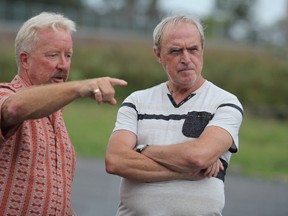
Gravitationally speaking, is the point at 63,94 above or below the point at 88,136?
below

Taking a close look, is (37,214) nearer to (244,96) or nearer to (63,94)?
(63,94)

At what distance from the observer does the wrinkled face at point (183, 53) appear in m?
4.53

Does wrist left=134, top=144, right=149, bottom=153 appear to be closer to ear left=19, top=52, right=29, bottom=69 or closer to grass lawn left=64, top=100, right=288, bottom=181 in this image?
ear left=19, top=52, right=29, bottom=69

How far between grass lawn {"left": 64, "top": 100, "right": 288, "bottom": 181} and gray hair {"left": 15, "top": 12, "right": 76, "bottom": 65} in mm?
12526

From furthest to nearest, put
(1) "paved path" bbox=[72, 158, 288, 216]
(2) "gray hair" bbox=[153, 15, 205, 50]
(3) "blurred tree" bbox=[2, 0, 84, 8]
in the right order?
(3) "blurred tree" bbox=[2, 0, 84, 8] < (1) "paved path" bbox=[72, 158, 288, 216] < (2) "gray hair" bbox=[153, 15, 205, 50]

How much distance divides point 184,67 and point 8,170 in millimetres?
1174

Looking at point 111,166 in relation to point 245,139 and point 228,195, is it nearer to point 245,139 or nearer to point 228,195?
point 228,195

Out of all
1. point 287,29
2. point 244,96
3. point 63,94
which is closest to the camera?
point 63,94

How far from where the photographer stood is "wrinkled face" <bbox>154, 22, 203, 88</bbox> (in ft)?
14.9

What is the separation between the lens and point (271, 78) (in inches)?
1383

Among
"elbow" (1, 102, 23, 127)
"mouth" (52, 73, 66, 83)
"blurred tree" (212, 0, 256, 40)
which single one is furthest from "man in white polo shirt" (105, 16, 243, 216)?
"blurred tree" (212, 0, 256, 40)

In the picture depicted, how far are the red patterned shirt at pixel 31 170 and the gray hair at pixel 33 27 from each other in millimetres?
194

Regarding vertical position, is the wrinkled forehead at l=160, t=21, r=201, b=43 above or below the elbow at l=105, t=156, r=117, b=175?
above

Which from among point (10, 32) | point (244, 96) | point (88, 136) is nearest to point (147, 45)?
point (10, 32)
